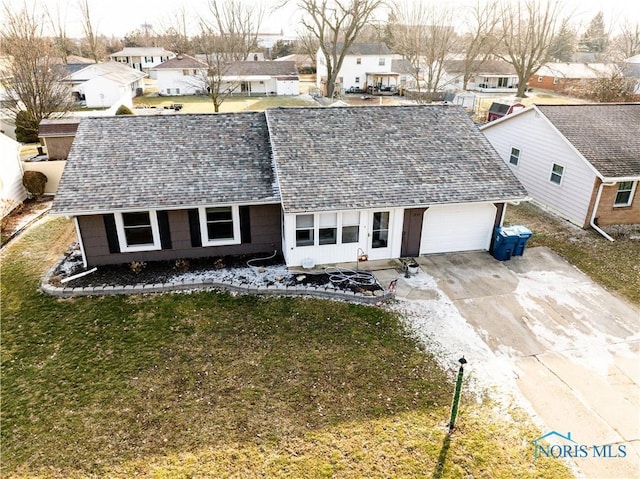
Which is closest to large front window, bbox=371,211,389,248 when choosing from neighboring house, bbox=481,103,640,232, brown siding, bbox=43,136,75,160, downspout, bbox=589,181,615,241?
neighboring house, bbox=481,103,640,232

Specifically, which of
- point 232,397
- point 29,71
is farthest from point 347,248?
point 29,71

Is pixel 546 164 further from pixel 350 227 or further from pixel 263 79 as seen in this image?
pixel 263 79

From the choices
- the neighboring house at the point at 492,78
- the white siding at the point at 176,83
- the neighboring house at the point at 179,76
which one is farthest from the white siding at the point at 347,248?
the neighboring house at the point at 492,78

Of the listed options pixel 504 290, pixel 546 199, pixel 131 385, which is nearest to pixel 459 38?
pixel 546 199

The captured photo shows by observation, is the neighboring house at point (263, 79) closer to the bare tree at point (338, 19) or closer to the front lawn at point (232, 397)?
the bare tree at point (338, 19)

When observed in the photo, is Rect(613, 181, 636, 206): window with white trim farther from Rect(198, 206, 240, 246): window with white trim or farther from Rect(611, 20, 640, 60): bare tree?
Rect(611, 20, 640, 60): bare tree

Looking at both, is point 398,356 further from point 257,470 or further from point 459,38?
point 459,38
